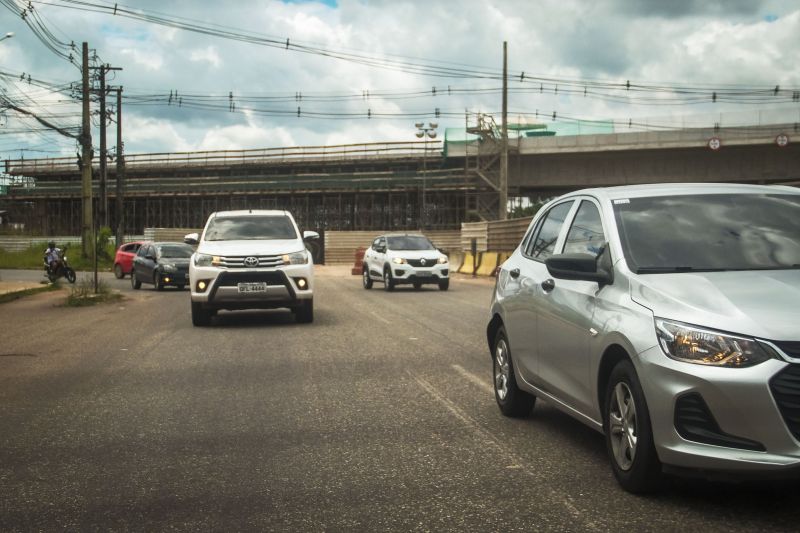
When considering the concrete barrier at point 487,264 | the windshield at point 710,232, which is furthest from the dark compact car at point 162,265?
the windshield at point 710,232

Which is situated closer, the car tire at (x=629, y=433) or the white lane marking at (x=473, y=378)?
the car tire at (x=629, y=433)

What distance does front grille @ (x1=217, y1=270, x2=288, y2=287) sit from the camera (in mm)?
14703

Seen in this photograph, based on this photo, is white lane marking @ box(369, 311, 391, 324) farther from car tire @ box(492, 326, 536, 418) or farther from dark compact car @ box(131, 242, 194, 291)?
dark compact car @ box(131, 242, 194, 291)

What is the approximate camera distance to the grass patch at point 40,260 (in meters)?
48.8

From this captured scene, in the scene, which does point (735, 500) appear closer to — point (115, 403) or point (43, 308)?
point (115, 403)

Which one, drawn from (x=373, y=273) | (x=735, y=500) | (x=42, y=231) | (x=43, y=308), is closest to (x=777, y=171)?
(x=373, y=273)

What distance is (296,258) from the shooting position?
597 inches

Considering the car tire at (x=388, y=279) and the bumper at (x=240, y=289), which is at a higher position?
the bumper at (x=240, y=289)

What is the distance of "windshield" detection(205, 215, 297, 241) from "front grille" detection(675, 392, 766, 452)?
1215 cm

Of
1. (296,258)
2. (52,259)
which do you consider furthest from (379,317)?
(52,259)

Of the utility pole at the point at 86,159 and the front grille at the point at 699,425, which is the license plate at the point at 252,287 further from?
the utility pole at the point at 86,159

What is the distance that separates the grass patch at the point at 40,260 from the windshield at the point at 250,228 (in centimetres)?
3395

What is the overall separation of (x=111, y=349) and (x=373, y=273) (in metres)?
15.9

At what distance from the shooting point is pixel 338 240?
238 feet
